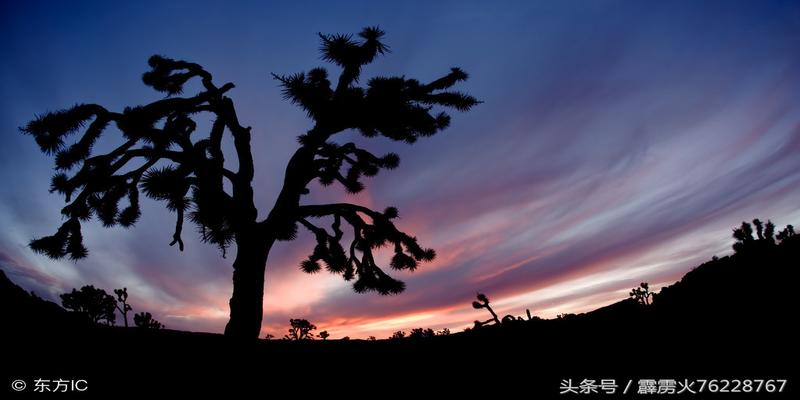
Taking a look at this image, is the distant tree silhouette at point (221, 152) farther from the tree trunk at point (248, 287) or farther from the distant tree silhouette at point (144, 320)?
the distant tree silhouette at point (144, 320)

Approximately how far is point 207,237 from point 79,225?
2.17 m

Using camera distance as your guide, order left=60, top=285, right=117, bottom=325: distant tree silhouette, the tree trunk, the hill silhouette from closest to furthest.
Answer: the hill silhouette
the tree trunk
left=60, top=285, right=117, bottom=325: distant tree silhouette

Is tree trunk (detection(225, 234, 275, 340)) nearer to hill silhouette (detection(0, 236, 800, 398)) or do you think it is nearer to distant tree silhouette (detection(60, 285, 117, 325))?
hill silhouette (detection(0, 236, 800, 398))

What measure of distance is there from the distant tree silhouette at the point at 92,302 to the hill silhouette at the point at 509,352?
54.1ft

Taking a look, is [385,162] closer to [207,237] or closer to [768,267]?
[207,237]

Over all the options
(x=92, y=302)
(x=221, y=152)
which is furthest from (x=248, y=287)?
(x=92, y=302)

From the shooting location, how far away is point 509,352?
84.1 inches

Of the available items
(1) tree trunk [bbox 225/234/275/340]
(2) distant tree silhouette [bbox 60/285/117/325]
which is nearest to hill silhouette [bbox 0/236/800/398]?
(1) tree trunk [bbox 225/234/275/340]

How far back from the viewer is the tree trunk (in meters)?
4.01

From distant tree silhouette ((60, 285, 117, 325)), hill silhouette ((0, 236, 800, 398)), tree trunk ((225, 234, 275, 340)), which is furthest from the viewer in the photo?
distant tree silhouette ((60, 285, 117, 325))

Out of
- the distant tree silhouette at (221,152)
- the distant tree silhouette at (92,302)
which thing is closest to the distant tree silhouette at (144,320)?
the distant tree silhouette at (92,302)

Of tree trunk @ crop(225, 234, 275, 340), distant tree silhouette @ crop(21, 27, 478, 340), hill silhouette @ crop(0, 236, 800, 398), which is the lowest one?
hill silhouette @ crop(0, 236, 800, 398)

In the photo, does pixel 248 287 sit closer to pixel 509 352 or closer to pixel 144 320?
pixel 509 352

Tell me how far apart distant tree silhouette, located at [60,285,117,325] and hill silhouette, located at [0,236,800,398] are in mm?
16501
